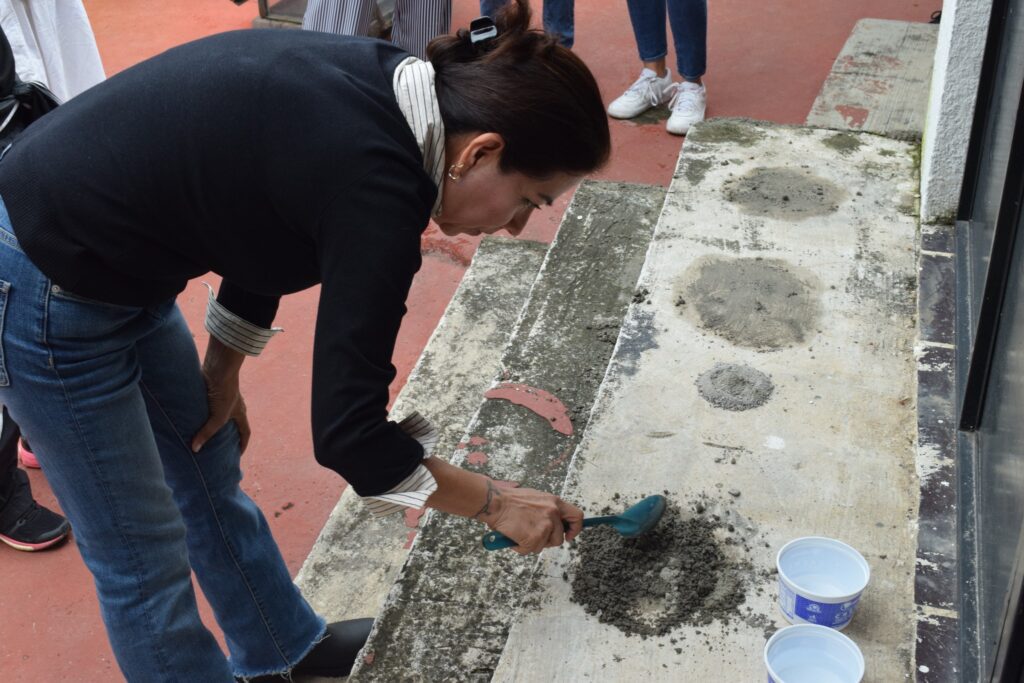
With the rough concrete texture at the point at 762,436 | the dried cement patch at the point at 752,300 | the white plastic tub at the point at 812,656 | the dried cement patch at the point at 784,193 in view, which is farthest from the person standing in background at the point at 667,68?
the white plastic tub at the point at 812,656

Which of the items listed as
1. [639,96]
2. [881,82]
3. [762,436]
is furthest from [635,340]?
[639,96]

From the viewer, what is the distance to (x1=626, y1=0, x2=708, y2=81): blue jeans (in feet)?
15.1

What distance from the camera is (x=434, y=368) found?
3.42m

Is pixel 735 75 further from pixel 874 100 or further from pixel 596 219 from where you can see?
pixel 596 219

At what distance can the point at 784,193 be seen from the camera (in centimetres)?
329

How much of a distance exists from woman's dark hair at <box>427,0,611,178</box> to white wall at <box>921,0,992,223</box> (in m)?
1.74

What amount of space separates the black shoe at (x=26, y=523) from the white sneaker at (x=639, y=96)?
3.21m

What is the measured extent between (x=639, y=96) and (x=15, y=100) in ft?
10.7

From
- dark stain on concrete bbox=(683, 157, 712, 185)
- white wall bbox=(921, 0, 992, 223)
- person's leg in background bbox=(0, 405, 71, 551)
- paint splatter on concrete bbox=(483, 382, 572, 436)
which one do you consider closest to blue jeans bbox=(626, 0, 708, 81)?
dark stain on concrete bbox=(683, 157, 712, 185)

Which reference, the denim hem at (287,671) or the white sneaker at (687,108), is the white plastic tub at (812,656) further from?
the white sneaker at (687,108)

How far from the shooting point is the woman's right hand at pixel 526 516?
1864mm

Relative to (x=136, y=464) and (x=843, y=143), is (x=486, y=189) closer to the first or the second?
(x=136, y=464)

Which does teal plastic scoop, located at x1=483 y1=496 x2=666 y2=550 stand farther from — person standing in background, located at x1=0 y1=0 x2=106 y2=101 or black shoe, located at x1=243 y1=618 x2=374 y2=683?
person standing in background, located at x1=0 y1=0 x2=106 y2=101

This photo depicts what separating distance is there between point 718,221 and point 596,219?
0.57 m
